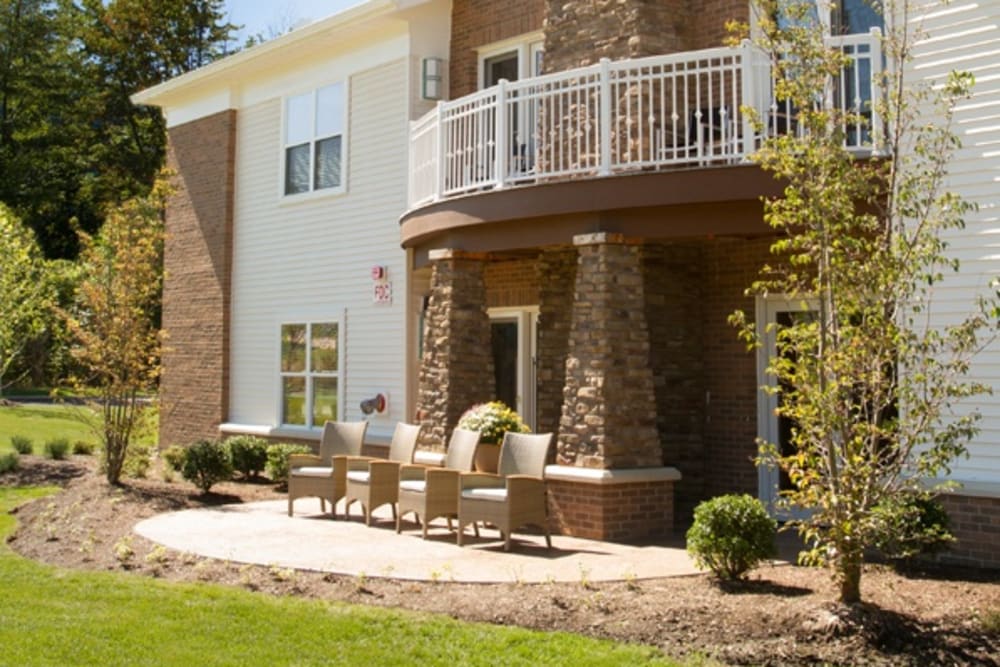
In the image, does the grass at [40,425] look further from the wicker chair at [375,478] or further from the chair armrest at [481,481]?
the chair armrest at [481,481]

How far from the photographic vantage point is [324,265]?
17.1 meters

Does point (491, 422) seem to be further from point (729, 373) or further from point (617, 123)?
point (617, 123)

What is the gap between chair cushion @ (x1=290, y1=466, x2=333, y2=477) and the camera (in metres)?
12.3

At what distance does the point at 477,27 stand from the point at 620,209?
5.92 m

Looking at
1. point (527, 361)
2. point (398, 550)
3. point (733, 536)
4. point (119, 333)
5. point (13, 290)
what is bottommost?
point (398, 550)

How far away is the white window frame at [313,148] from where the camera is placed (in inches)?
664

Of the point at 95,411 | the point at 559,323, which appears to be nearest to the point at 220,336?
the point at 95,411

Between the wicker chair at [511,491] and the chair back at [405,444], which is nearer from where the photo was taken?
the wicker chair at [511,491]

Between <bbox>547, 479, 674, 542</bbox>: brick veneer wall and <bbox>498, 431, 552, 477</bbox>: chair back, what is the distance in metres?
0.56

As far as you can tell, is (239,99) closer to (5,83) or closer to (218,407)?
(218,407)

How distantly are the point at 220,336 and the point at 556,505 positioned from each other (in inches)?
407

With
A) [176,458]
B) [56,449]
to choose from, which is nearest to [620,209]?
[176,458]

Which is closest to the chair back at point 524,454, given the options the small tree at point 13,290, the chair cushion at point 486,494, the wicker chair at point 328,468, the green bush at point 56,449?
the chair cushion at point 486,494

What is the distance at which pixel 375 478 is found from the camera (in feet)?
37.2
